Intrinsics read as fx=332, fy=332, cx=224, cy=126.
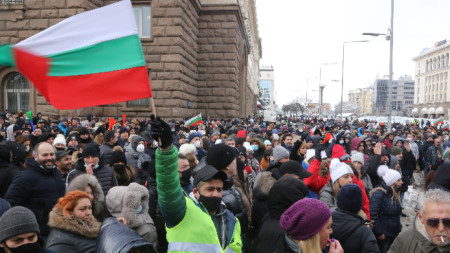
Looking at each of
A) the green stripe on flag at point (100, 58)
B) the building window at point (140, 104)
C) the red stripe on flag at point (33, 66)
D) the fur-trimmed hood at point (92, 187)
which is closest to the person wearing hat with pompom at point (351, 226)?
the green stripe on flag at point (100, 58)

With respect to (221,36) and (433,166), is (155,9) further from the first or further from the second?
(433,166)

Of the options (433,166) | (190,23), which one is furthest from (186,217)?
(190,23)

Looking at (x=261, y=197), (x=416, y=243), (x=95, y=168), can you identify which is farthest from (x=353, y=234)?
(x=95, y=168)

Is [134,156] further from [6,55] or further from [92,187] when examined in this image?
[6,55]

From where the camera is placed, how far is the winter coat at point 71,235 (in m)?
2.63

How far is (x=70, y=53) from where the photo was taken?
2.69m

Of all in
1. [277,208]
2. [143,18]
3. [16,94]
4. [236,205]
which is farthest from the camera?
[143,18]

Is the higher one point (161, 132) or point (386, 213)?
point (161, 132)

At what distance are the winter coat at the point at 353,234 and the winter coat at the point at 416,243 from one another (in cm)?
46

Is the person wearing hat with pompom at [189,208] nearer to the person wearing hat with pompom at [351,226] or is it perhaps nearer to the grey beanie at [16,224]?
the grey beanie at [16,224]

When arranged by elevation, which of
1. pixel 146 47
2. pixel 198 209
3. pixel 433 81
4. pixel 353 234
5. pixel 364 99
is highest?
pixel 433 81

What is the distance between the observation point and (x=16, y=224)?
2.32 metres

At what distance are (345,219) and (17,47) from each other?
319 cm

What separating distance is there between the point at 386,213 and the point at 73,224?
12.7ft
